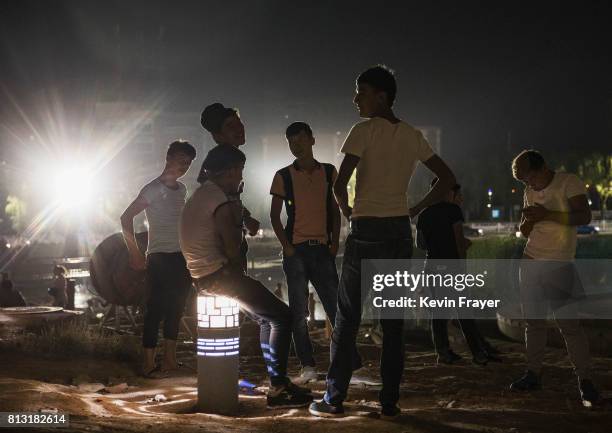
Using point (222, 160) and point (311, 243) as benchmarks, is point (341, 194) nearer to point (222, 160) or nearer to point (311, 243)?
point (222, 160)

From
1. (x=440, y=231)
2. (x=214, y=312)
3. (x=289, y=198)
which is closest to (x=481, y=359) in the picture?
(x=440, y=231)

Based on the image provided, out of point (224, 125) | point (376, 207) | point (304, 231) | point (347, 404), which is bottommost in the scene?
point (347, 404)

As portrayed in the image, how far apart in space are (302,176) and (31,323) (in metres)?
4.59

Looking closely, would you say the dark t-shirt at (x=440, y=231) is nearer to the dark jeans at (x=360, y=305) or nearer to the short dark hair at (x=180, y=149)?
the short dark hair at (x=180, y=149)

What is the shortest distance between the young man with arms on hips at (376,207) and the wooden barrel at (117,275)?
5.10 m

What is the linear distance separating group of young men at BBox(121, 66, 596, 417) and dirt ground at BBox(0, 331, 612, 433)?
263mm

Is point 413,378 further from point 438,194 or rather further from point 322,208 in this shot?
point 438,194

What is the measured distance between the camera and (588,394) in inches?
214

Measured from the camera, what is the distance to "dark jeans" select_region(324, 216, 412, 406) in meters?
5.04

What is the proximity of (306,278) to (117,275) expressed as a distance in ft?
13.8

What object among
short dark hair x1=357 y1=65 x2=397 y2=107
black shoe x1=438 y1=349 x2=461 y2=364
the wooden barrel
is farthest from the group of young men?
the wooden barrel

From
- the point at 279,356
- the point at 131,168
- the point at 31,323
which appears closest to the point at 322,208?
the point at 279,356

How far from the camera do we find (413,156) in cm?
519

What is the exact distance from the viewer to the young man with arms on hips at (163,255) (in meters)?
7.05
